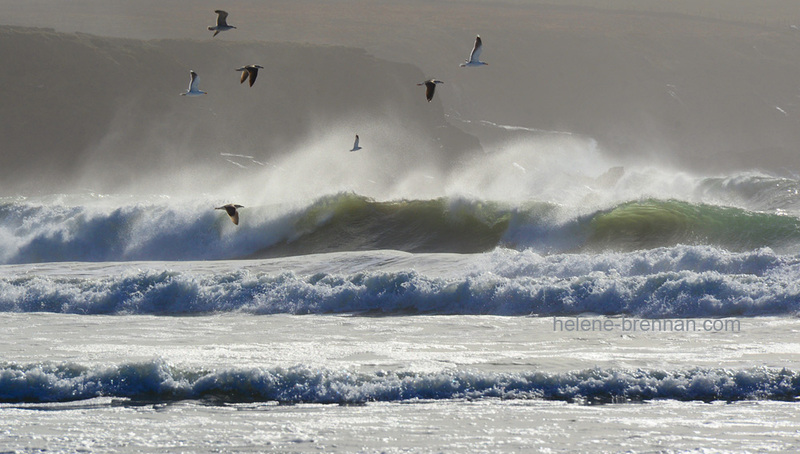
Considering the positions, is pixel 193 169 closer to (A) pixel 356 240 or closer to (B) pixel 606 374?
(A) pixel 356 240

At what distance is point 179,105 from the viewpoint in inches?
3878

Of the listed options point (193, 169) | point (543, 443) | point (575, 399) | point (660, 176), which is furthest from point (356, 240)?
point (193, 169)

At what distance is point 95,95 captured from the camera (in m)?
99.2

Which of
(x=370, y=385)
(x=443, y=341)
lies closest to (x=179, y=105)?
(x=443, y=341)

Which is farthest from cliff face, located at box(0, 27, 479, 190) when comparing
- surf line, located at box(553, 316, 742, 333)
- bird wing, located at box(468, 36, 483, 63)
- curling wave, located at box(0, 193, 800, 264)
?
surf line, located at box(553, 316, 742, 333)

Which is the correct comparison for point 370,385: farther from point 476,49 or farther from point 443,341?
point 476,49

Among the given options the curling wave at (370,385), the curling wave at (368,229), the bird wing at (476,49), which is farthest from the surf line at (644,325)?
the curling wave at (368,229)

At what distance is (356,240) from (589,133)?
11111cm

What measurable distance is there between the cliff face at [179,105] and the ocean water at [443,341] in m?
62.7

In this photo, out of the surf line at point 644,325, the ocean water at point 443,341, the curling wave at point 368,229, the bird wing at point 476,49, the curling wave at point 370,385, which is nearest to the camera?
the ocean water at point 443,341

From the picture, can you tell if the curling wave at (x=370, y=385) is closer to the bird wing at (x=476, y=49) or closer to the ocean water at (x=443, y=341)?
the ocean water at (x=443, y=341)

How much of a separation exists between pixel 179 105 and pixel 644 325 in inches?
3513

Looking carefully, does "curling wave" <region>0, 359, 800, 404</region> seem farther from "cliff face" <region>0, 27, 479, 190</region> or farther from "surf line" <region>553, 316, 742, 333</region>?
"cliff face" <region>0, 27, 479, 190</region>

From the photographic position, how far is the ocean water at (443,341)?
352 inches
